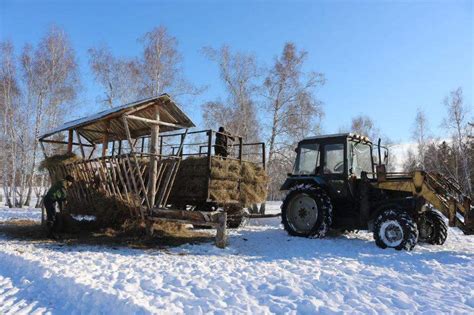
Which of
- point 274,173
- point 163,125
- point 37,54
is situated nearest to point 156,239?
point 163,125

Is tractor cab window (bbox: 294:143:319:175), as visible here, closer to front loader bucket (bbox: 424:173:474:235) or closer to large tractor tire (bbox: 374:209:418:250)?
large tractor tire (bbox: 374:209:418:250)

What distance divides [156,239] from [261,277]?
4.58 m

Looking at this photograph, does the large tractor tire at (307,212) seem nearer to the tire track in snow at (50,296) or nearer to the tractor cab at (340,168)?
the tractor cab at (340,168)

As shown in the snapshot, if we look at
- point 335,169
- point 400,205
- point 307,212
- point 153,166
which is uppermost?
point 335,169

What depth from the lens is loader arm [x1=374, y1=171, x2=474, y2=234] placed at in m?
7.73

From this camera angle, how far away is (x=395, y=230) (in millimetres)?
7969

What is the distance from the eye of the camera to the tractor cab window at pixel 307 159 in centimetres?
1030

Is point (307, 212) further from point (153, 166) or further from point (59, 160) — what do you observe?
point (59, 160)

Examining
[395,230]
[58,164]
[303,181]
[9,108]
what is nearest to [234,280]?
[395,230]

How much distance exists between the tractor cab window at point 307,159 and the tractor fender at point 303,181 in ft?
0.65

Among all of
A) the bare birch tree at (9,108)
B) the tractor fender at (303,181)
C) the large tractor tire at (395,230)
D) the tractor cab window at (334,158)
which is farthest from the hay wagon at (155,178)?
the bare birch tree at (9,108)

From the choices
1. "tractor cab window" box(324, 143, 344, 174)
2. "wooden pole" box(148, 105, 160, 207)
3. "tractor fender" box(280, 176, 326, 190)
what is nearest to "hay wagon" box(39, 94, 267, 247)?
"wooden pole" box(148, 105, 160, 207)

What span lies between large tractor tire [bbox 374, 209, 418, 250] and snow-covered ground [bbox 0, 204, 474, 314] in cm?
27

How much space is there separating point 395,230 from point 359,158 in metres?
2.51
